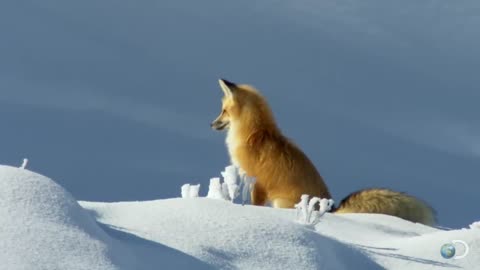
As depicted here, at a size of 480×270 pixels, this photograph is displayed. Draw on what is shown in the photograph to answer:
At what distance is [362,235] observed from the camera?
9.52 metres

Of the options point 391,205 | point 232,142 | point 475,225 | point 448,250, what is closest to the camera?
point 448,250

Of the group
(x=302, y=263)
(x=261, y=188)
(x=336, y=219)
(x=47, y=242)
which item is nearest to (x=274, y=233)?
(x=302, y=263)

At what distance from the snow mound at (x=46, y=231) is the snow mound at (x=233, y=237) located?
0.66m

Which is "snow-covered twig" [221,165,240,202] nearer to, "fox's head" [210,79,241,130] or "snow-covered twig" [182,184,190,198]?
"snow-covered twig" [182,184,190,198]

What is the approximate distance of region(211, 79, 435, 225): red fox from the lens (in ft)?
42.2

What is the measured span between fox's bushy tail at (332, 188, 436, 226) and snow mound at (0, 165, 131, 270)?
6630mm

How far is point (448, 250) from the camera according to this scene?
27.0 feet

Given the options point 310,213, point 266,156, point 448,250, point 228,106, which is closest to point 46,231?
point 310,213

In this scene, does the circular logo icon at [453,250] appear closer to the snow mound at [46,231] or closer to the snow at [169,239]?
the snow at [169,239]

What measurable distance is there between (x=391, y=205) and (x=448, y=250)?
14.8 ft

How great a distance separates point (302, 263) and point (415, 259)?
1496 mm

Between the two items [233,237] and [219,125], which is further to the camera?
[219,125]

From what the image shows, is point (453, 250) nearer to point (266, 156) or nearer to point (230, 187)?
point (230, 187)

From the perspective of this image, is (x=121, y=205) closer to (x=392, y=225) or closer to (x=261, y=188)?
(x=392, y=225)
